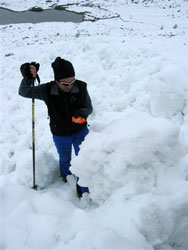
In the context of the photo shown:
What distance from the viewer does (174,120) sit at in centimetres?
513

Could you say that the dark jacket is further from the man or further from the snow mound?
the snow mound

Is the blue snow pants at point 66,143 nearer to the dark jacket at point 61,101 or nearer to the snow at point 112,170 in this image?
the dark jacket at point 61,101

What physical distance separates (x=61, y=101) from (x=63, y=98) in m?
0.06

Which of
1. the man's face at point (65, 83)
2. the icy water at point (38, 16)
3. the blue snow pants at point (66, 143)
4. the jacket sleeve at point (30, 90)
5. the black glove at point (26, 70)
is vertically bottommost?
the blue snow pants at point (66, 143)

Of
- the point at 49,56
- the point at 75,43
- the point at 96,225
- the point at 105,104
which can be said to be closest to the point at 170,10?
the point at 75,43

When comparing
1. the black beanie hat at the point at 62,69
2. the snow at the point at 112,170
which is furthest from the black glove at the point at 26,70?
the snow at the point at 112,170

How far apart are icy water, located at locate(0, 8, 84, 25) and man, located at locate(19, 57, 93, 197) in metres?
17.2

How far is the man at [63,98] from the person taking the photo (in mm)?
3247

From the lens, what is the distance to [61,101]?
3.40m

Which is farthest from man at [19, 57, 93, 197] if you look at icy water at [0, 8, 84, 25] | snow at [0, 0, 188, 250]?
icy water at [0, 8, 84, 25]

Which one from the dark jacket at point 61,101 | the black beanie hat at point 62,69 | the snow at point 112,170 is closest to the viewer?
the snow at point 112,170

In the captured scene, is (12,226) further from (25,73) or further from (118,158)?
(25,73)

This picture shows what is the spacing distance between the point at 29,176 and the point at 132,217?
212cm

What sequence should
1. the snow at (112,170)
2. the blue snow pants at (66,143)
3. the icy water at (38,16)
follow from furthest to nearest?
1. the icy water at (38,16)
2. the blue snow pants at (66,143)
3. the snow at (112,170)
